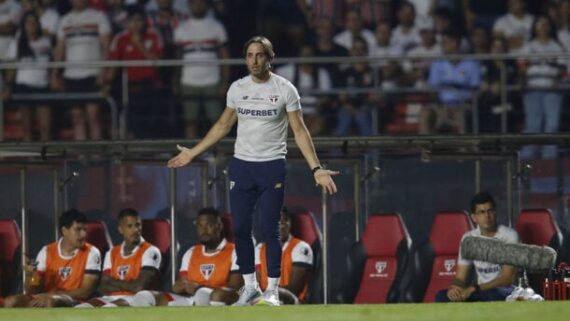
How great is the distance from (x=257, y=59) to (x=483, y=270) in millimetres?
3661

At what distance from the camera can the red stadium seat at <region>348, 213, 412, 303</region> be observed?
16953 mm

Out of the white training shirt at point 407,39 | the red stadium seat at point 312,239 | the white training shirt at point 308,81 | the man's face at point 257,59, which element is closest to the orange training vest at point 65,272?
the red stadium seat at point 312,239

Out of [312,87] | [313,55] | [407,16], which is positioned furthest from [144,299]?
[407,16]

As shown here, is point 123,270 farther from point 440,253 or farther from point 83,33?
point 83,33

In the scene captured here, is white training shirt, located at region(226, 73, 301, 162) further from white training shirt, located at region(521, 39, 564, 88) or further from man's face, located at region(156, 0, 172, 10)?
man's face, located at region(156, 0, 172, 10)

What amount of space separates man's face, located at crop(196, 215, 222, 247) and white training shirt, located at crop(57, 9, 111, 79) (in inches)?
208

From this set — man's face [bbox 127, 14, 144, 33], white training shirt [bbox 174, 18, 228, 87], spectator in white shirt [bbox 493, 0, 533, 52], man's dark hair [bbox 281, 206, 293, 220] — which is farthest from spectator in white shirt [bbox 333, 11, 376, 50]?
man's dark hair [bbox 281, 206, 293, 220]

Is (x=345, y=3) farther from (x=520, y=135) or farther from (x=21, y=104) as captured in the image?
(x=520, y=135)

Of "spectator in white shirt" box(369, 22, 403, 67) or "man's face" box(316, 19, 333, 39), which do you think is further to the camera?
"man's face" box(316, 19, 333, 39)

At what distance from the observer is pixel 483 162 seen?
56.6ft

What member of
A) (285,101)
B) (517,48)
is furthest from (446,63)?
(285,101)

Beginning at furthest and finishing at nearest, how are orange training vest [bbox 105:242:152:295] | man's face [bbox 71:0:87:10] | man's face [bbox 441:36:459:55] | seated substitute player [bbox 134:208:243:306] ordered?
man's face [bbox 71:0:87:10] → man's face [bbox 441:36:459:55] → orange training vest [bbox 105:242:152:295] → seated substitute player [bbox 134:208:243:306]

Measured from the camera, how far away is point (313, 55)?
21.3 metres

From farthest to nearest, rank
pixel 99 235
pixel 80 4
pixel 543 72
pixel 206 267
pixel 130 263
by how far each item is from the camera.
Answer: pixel 80 4 < pixel 543 72 < pixel 99 235 < pixel 130 263 < pixel 206 267
